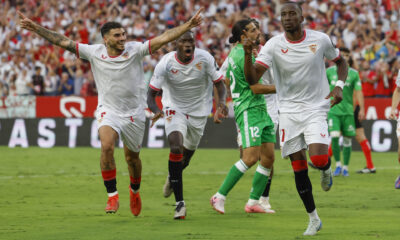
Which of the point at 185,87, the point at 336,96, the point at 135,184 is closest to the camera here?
the point at 336,96

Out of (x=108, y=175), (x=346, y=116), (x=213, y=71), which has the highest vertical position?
(x=213, y=71)

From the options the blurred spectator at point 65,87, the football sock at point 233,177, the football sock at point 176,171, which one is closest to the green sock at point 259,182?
the football sock at point 233,177

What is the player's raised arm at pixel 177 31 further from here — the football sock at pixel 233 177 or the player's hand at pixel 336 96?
the football sock at pixel 233 177

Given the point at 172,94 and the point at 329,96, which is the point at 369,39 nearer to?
the point at 172,94

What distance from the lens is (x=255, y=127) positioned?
34.3ft

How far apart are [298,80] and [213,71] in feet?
7.55

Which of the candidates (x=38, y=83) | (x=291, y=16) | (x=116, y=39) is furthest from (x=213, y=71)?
(x=38, y=83)

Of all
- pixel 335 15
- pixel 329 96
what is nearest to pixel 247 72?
pixel 329 96

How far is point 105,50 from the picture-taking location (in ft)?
33.0

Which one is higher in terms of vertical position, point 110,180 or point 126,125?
point 126,125

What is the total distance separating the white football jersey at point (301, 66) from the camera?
28.9 ft

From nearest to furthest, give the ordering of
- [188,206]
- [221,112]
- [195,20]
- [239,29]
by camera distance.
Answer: [195,20], [239,29], [221,112], [188,206]

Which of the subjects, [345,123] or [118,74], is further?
[345,123]

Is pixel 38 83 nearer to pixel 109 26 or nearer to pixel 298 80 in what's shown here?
pixel 109 26
